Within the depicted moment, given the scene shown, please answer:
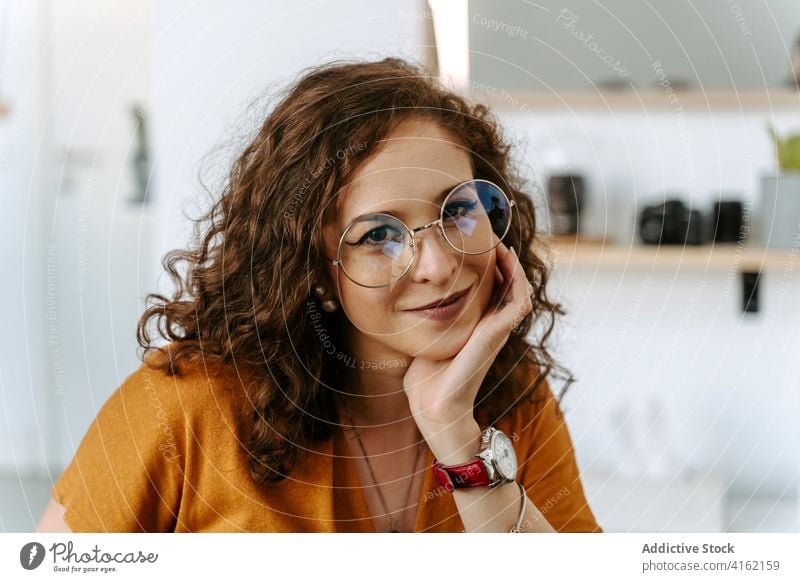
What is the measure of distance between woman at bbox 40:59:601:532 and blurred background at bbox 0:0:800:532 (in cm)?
5

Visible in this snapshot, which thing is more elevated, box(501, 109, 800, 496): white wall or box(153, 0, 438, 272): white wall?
box(153, 0, 438, 272): white wall

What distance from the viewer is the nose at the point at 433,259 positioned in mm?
507

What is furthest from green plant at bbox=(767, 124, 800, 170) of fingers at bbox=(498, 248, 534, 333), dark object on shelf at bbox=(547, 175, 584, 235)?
fingers at bbox=(498, 248, 534, 333)

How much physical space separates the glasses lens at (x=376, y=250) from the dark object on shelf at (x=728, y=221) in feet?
0.92

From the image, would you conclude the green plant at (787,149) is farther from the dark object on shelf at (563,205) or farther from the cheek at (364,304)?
the cheek at (364,304)

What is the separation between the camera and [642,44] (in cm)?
64

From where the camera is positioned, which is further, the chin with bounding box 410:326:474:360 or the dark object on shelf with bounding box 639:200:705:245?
the dark object on shelf with bounding box 639:200:705:245

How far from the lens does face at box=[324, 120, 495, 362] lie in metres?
0.50

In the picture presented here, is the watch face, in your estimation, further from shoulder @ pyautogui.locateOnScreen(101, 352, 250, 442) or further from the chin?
shoulder @ pyautogui.locateOnScreen(101, 352, 250, 442)

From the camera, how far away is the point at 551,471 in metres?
0.59

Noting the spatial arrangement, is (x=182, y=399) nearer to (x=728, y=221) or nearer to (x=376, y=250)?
(x=376, y=250)

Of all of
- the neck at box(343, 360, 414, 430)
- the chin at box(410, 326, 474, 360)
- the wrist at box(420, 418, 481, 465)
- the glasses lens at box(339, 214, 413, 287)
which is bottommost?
the wrist at box(420, 418, 481, 465)

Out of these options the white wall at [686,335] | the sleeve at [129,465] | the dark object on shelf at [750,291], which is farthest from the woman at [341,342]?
the dark object on shelf at [750,291]

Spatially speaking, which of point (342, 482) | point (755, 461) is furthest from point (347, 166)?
point (755, 461)
